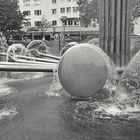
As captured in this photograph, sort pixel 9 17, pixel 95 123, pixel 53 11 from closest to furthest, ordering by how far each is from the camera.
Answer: pixel 95 123 < pixel 9 17 < pixel 53 11

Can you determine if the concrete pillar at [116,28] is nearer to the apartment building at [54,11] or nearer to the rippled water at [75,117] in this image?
the rippled water at [75,117]

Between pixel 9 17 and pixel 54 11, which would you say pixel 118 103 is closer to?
pixel 9 17

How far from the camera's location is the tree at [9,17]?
26.4 meters

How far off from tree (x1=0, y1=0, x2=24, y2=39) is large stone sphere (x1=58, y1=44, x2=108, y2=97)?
22527 mm

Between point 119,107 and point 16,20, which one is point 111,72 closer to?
point 119,107

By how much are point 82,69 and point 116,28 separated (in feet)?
8.69

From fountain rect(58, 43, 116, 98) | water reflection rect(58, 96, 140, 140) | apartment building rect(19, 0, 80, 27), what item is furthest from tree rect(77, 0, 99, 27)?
water reflection rect(58, 96, 140, 140)

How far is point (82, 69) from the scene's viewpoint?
15.6 feet

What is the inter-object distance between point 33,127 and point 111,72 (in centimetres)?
326

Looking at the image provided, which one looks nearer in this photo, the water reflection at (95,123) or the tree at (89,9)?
the water reflection at (95,123)

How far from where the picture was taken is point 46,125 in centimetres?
405

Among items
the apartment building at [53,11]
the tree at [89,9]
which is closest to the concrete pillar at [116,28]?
the tree at [89,9]

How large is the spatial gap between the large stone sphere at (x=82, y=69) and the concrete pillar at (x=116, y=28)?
228cm

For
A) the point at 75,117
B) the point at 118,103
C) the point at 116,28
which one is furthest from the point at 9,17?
the point at 75,117
